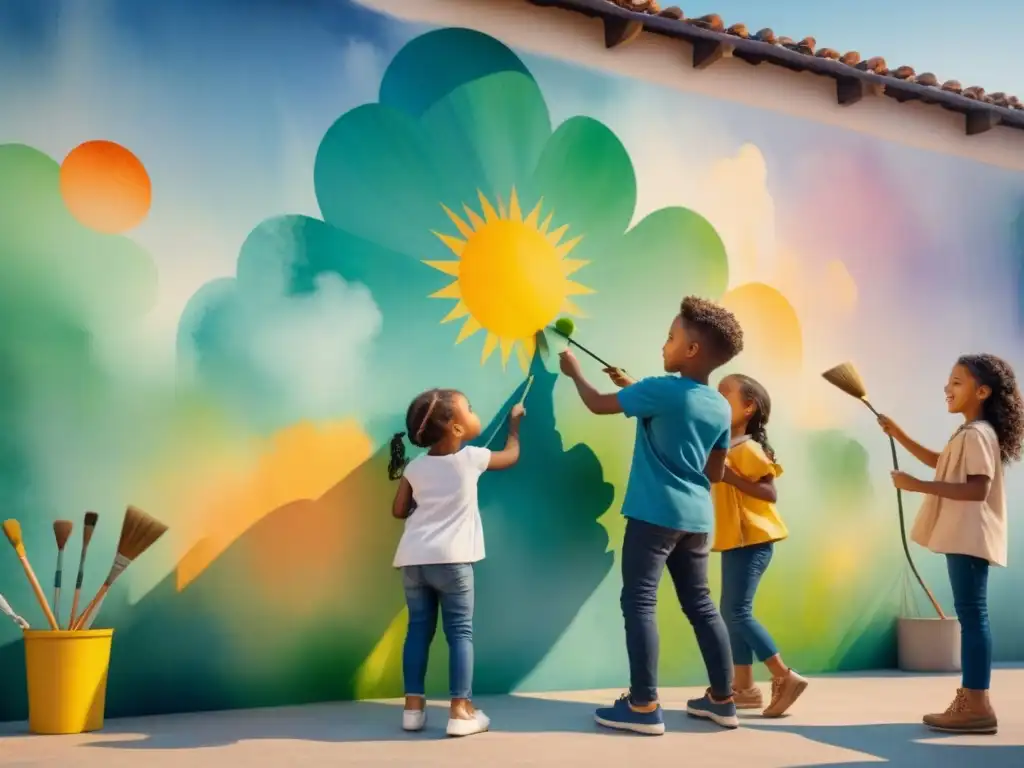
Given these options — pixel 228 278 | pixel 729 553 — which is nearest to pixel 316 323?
pixel 228 278

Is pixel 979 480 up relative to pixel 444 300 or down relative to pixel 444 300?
down

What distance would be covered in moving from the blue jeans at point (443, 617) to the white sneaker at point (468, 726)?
93mm

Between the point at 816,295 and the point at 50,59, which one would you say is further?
the point at 816,295

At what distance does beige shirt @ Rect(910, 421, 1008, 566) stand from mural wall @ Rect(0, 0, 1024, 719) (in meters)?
1.39

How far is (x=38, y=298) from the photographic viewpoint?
413 centimetres

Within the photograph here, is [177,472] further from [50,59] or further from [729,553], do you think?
[729,553]

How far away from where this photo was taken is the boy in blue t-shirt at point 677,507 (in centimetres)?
410

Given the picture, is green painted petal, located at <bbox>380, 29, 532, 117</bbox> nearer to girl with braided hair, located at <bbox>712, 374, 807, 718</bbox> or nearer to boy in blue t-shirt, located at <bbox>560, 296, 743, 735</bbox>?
boy in blue t-shirt, located at <bbox>560, 296, 743, 735</bbox>

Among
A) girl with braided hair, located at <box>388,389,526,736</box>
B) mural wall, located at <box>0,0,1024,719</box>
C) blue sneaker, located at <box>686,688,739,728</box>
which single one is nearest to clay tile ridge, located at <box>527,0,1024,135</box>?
mural wall, located at <box>0,0,1024,719</box>

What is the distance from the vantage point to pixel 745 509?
472cm

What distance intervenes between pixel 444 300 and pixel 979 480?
2.23 meters

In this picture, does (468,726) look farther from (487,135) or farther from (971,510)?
(487,135)

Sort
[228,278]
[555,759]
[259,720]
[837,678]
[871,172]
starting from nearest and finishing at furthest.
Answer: [555,759], [259,720], [228,278], [837,678], [871,172]

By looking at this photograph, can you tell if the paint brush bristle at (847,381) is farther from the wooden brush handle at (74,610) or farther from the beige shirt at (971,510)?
the wooden brush handle at (74,610)
